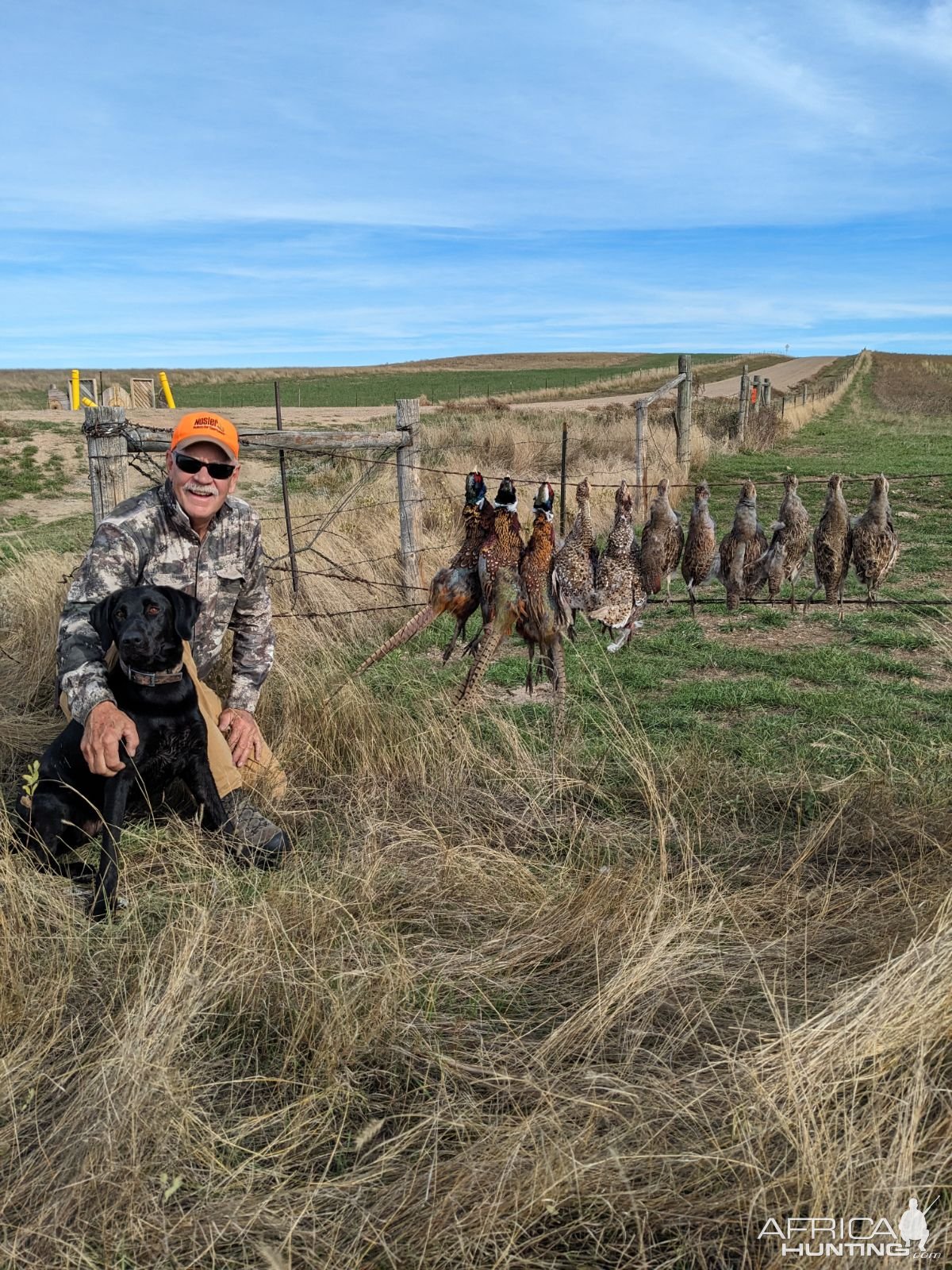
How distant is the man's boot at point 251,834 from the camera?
359 centimetres

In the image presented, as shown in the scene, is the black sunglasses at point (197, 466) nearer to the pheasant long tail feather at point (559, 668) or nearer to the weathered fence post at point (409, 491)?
the pheasant long tail feather at point (559, 668)

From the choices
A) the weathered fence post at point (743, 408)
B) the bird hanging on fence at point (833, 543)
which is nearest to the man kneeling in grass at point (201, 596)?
the bird hanging on fence at point (833, 543)

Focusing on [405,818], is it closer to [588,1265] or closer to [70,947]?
[70,947]

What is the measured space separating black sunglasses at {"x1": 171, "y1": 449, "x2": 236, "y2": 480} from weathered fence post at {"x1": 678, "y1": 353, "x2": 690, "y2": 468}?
1024 cm

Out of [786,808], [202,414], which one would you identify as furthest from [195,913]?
[786,808]

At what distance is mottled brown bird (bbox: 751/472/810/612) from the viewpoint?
3697mm

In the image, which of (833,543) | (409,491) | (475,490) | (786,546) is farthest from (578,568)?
(409,491)

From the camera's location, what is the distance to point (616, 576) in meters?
3.78

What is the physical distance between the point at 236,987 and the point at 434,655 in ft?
14.5

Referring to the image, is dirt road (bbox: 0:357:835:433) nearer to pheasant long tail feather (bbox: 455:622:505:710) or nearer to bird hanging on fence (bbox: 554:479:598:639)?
pheasant long tail feather (bbox: 455:622:505:710)

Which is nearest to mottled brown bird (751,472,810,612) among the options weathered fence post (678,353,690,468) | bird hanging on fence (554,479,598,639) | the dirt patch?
bird hanging on fence (554,479,598,639)

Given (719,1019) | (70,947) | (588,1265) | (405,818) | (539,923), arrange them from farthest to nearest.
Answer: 1. (405,818)
2. (539,923)
3. (70,947)
4. (719,1019)
5. (588,1265)

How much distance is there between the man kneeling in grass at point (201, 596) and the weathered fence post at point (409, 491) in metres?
3.41

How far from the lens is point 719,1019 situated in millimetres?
2752
